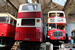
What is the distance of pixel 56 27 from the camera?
29.5 ft

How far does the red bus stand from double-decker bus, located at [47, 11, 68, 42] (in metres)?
3.12

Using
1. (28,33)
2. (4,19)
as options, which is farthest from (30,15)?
(4,19)

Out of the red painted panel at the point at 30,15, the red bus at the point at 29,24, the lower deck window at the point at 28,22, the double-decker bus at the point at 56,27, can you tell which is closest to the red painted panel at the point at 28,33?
the red bus at the point at 29,24

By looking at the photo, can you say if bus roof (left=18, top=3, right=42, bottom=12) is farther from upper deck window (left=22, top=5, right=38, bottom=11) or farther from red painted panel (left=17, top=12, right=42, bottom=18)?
red painted panel (left=17, top=12, right=42, bottom=18)

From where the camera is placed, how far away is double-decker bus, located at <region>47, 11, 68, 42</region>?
8.17 m

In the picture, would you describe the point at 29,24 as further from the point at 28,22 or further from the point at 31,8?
the point at 31,8

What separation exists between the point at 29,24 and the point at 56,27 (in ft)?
13.2

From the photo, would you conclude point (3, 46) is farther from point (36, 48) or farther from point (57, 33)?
point (57, 33)

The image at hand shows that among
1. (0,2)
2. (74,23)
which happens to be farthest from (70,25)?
(0,2)

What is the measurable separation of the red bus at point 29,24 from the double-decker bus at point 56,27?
3.12m

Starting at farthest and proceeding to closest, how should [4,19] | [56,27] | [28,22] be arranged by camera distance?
1. [56,27]
2. [4,19]
3. [28,22]

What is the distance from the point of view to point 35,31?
17.9 feet

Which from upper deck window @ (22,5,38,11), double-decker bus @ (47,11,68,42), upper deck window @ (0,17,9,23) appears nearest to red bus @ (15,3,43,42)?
upper deck window @ (22,5,38,11)

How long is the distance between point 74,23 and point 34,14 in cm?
1590
